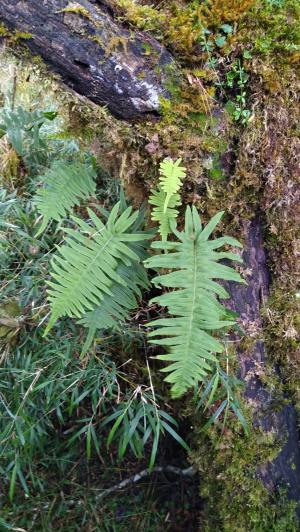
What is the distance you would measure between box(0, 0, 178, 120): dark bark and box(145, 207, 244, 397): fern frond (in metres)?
0.40

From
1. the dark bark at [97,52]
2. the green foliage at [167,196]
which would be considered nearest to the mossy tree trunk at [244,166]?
the dark bark at [97,52]

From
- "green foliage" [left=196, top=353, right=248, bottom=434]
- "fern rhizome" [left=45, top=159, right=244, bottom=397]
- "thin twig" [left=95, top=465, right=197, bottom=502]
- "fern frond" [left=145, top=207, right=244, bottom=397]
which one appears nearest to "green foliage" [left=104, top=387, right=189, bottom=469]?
"green foliage" [left=196, top=353, right=248, bottom=434]

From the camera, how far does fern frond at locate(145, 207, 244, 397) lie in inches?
45.2

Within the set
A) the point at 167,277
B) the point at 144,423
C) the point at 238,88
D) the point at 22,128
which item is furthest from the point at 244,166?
the point at 22,128

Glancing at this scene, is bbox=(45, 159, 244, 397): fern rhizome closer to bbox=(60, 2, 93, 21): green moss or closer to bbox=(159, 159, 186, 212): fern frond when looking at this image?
bbox=(159, 159, 186, 212): fern frond

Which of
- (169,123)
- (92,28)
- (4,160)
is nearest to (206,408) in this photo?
(169,123)

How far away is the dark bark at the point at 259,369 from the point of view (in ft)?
4.91

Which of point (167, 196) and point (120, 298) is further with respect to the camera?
point (120, 298)

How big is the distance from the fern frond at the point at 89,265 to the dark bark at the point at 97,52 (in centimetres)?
34

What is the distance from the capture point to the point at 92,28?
1295 millimetres

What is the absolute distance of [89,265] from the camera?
51.1 inches

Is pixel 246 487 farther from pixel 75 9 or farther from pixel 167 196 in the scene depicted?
pixel 75 9

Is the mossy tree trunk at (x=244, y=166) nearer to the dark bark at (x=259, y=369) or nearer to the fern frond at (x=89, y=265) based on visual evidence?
the dark bark at (x=259, y=369)

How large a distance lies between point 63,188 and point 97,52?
0.45m
